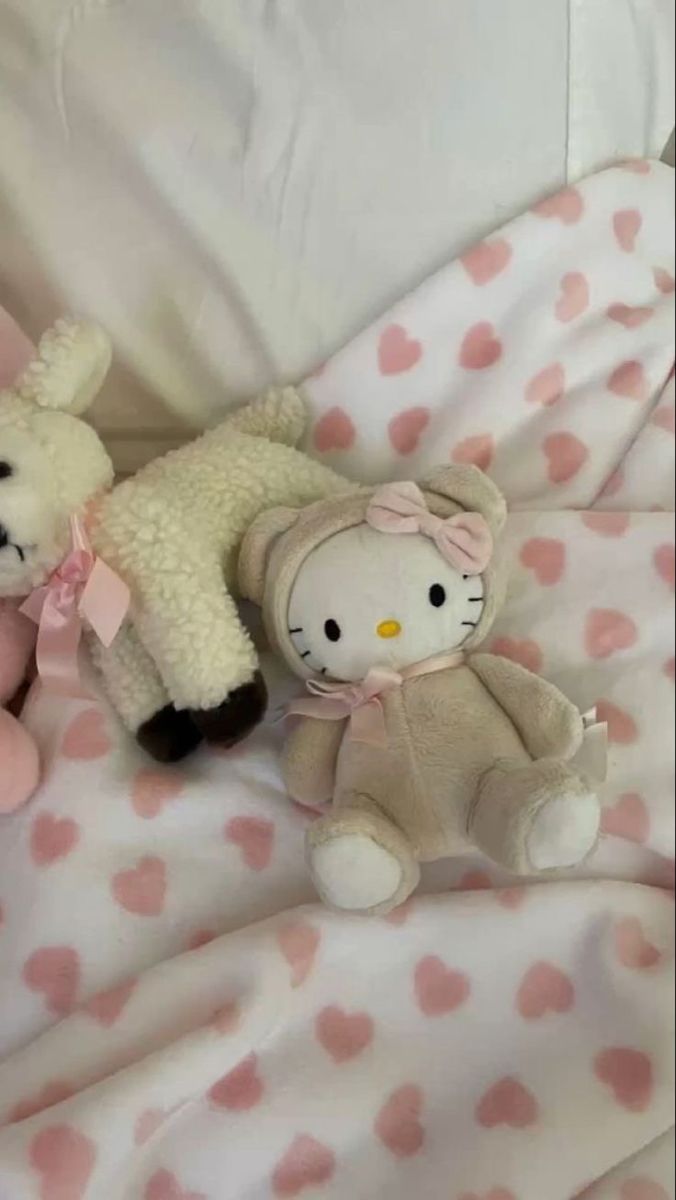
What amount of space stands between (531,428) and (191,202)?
33 centimetres

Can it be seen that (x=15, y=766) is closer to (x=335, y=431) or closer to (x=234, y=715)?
(x=234, y=715)

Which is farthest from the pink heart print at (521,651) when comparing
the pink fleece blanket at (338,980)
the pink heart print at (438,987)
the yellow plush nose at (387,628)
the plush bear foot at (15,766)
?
the plush bear foot at (15,766)

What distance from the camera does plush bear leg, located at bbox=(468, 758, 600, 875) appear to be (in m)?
0.69

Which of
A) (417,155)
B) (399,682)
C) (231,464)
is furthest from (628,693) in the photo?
(417,155)

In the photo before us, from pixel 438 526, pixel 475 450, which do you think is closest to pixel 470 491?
pixel 438 526

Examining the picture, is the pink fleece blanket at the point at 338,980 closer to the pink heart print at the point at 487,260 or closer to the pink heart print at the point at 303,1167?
the pink heart print at the point at 303,1167

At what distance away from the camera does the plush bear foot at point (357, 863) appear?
2.30ft

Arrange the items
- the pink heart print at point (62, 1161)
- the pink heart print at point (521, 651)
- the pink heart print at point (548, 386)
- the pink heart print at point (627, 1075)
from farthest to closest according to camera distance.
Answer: the pink heart print at point (548, 386)
the pink heart print at point (521, 651)
the pink heart print at point (627, 1075)
the pink heart print at point (62, 1161)

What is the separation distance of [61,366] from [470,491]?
294 millimetres

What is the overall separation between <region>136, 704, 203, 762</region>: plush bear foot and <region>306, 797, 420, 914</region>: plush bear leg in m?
0.13

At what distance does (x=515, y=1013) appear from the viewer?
30.3 inches

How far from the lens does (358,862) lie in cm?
70

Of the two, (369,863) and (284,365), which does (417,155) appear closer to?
(284,365)

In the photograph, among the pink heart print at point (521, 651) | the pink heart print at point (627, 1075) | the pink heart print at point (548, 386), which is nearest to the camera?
the pink heart print at point (627, 1075)
